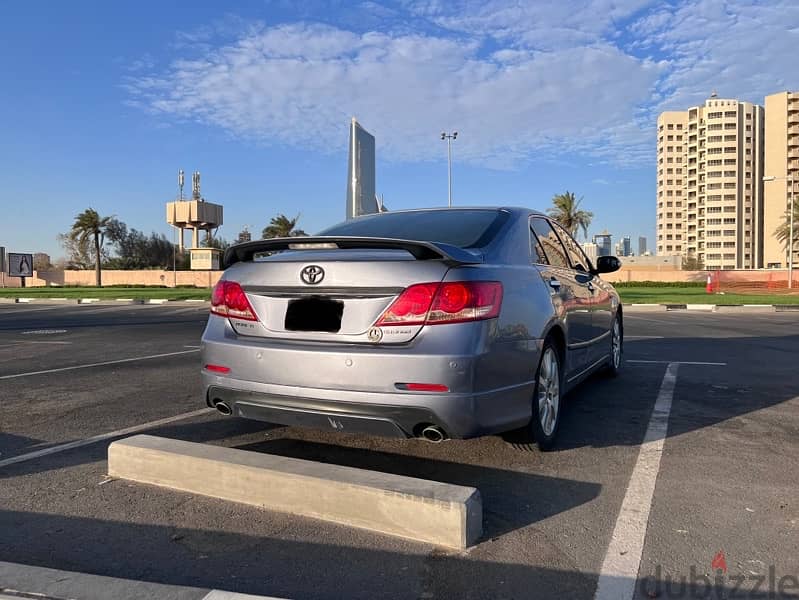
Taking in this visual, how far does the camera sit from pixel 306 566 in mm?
2506

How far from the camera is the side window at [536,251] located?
416cm

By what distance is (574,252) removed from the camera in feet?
18.3

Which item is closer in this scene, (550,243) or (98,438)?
(98,438)

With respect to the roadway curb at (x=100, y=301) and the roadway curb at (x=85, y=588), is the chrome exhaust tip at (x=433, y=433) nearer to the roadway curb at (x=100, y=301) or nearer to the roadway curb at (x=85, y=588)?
the roadway curb at (x=85, y=588)

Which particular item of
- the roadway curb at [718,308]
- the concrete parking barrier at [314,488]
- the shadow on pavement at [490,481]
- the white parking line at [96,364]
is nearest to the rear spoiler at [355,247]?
the concrete parking barrier at [314,488]

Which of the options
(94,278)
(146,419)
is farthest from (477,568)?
(94,278)

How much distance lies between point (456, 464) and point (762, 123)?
453 feet

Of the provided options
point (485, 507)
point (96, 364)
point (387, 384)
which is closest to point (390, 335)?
point (387, 384)

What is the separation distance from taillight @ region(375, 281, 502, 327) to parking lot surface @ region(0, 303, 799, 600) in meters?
0.98

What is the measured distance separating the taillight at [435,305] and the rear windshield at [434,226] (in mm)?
568

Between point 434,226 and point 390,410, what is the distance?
5.26 feet

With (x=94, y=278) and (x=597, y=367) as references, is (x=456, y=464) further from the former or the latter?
(x=94, y=278)

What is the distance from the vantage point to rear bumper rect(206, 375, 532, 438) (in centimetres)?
309

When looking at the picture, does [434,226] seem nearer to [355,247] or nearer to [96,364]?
[355,247]
